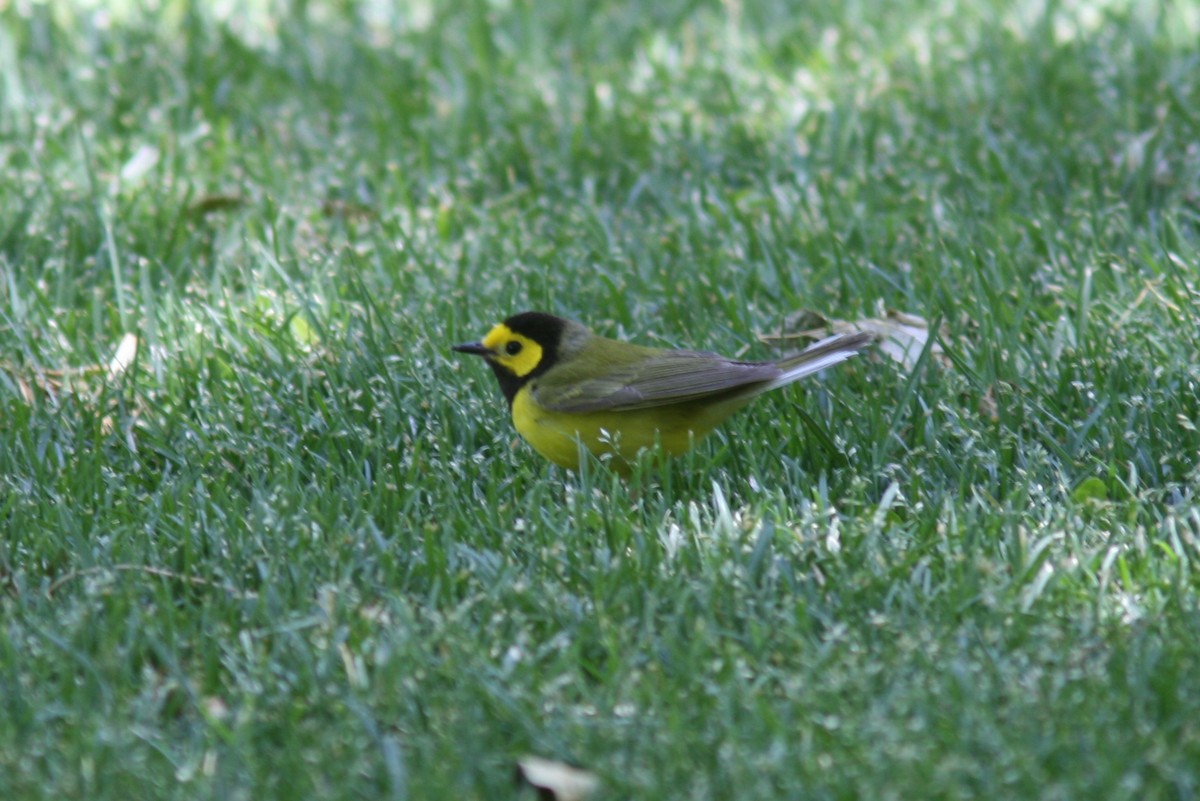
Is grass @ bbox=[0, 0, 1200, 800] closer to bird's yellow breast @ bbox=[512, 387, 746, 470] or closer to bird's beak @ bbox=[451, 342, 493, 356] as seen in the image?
bird's yellow breast @ bbox=[512, 387, 746, 470]

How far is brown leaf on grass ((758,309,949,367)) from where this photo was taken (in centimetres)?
501

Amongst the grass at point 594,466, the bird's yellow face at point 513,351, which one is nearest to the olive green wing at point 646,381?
the bird's yellow face at point 513,351

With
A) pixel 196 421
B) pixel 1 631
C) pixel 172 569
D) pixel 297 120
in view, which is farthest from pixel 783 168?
pixel 1 631

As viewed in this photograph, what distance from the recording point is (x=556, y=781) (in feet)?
9.41

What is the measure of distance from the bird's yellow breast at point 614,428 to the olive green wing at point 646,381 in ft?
0.12

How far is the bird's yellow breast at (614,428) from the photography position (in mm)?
4422

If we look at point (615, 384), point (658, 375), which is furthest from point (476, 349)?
point (658, 375)

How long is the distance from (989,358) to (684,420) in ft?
3.44

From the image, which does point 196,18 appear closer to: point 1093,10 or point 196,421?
point 196,421

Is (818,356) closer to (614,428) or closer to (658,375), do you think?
(658,375)

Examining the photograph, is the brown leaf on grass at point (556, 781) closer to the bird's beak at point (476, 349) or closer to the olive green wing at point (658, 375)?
the olive green wing at point (658, 375)

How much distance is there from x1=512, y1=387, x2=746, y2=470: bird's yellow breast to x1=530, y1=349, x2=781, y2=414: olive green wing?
0.04 meters

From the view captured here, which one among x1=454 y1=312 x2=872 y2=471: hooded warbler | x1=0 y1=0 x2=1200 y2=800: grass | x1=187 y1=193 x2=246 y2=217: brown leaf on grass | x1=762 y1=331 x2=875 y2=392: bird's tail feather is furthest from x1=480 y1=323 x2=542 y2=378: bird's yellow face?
x1=187 y1=193 x2=246 y2=217: brown leaf on grass

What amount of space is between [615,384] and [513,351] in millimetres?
363
